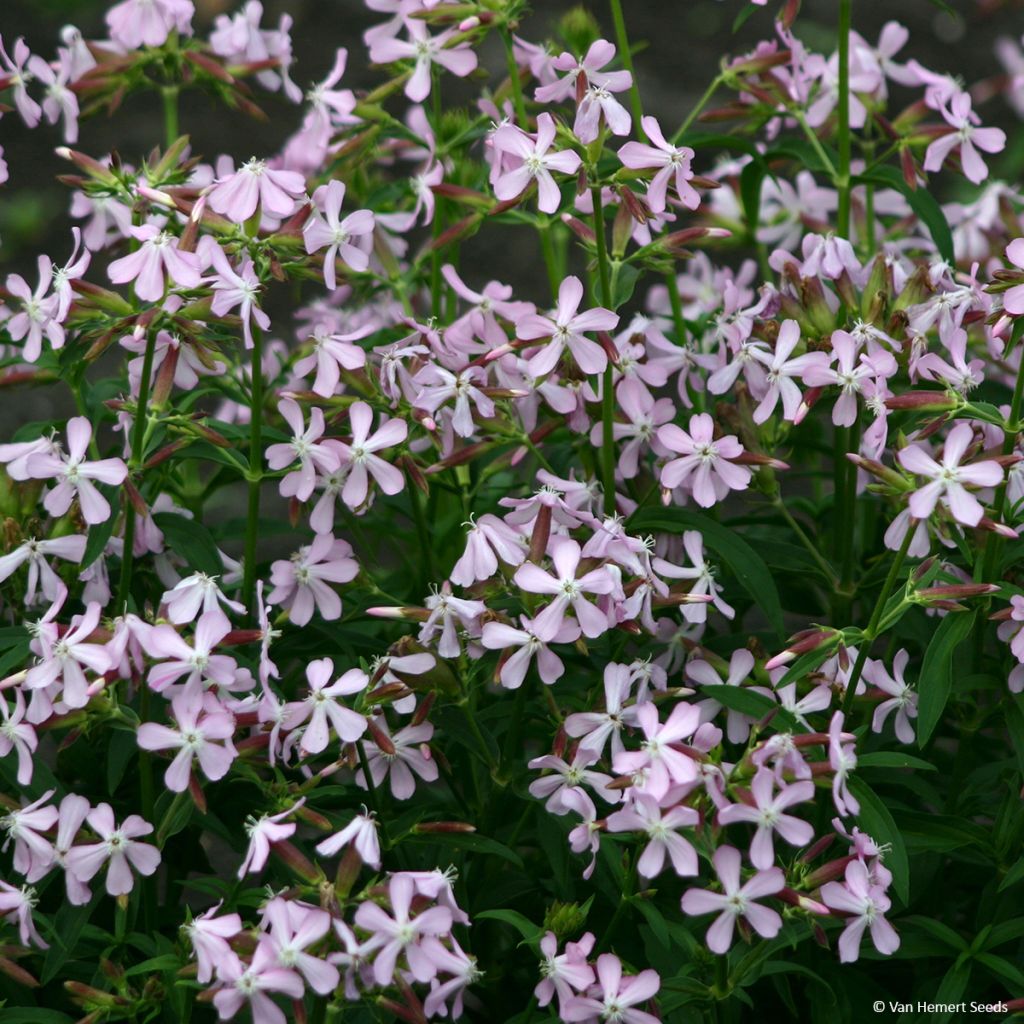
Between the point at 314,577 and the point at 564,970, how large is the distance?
389mm

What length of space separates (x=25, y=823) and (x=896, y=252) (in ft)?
3.23

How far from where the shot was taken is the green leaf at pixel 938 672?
3.49ft

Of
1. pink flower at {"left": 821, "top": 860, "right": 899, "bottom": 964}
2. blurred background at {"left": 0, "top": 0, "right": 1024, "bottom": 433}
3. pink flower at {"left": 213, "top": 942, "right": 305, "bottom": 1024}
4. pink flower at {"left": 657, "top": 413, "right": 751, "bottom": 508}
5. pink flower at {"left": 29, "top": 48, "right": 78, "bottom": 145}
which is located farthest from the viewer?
blurred background at {"left": 0, "top": 0, "right": 1024, "bottom": 433}

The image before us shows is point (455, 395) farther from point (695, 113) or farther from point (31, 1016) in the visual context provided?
point (31, 1016)

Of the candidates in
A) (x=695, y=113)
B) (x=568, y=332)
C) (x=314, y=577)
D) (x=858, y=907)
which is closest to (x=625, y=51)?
(x=695, y=113)

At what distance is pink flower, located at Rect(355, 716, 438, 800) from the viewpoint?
1183 millimetres

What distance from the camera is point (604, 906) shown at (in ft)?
4.19

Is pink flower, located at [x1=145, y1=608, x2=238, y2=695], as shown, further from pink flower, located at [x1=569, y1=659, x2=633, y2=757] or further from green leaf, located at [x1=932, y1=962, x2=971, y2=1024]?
green leaf, located at [x1=932, y1=962, x2=971, y2=1024]

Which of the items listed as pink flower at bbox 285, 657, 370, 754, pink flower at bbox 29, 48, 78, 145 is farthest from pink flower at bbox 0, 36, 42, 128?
pink flower at bbox 285, 657, 370, 754

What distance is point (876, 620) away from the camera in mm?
1098

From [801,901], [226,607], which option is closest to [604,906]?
[801,901]

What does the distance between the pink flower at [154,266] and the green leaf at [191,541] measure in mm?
221

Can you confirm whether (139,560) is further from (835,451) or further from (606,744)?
(835,451)

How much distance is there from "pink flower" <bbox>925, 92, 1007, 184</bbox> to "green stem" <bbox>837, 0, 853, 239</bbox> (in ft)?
0.37
